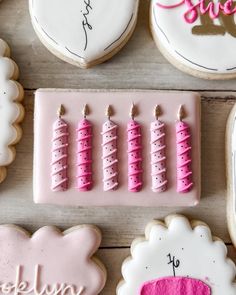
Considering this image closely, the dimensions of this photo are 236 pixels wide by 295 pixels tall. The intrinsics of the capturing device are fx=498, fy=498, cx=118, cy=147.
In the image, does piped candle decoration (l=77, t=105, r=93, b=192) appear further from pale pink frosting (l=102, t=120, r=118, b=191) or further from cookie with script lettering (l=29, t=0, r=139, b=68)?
cookie with script lettering (l=29, t=0, r=139, b=68)

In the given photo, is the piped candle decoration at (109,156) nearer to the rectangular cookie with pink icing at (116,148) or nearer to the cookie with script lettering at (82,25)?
the rectangular cookie with pink icing at (116,148)

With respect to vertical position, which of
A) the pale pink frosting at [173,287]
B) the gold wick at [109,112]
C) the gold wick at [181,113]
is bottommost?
the pale pink frosting at [173,287]

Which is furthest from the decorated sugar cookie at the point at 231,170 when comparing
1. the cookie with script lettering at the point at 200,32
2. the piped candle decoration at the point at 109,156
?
the piped candle decoration at the point at 109,156

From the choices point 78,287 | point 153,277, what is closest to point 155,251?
point 153,277

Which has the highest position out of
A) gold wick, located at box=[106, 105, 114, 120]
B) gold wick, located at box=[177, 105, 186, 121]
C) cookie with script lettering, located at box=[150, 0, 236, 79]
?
cookie with script lettering, located at box=[150, 0, 236, 79]

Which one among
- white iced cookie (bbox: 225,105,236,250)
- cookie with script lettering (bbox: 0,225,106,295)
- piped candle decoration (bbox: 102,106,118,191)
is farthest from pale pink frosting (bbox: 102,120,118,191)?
white iced cookie (bbox: 225,105,236,250)
